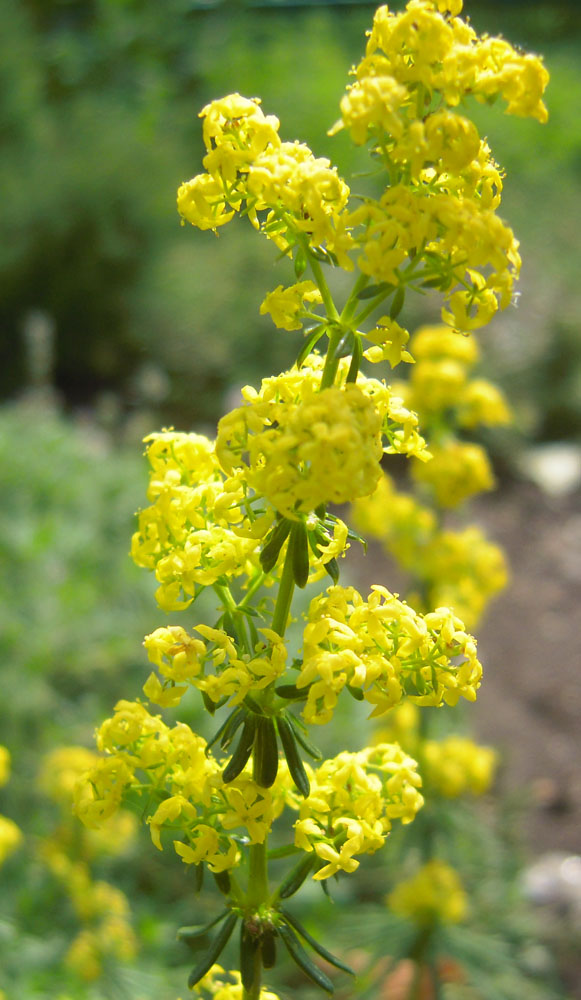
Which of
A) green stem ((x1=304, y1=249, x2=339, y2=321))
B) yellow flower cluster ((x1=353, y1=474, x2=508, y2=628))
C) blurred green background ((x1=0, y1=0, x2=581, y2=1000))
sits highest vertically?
blurred green background ((x1=0, y1=0, x2=581, y2=1000))

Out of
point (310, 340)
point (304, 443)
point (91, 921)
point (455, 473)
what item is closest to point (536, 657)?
point (455, 473)

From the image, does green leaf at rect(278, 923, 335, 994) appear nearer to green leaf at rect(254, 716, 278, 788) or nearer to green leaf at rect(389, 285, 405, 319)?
green leaf at rect(254, 716, 278, 788)

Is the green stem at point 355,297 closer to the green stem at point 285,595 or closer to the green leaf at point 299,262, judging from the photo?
the green leaf at point 299,262

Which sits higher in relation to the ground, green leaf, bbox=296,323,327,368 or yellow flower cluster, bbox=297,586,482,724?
green leaf, bbox=296,323,327,368

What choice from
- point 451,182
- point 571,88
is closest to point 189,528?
point 451,182

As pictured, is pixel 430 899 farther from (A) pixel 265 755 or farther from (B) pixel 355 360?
(B) pixel 355 360

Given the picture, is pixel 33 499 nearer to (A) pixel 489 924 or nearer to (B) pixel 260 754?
(A) pixel 489 924

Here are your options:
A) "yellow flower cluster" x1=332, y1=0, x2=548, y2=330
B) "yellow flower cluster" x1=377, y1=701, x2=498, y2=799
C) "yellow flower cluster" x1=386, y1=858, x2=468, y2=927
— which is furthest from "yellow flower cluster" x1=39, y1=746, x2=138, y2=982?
"yellow flower cluster" x1=332, y1=0, x2=548, y2=330
